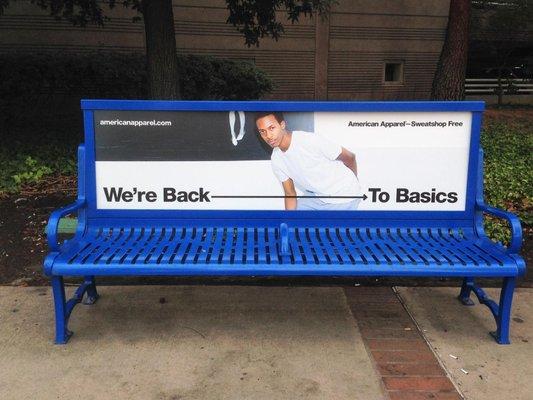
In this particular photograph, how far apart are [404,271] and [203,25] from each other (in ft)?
43.9

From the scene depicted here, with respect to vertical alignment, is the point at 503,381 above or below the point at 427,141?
below

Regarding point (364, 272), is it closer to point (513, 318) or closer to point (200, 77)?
point (513, 318)

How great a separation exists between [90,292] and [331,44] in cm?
1434

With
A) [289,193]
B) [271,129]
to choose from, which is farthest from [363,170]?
[271,129]

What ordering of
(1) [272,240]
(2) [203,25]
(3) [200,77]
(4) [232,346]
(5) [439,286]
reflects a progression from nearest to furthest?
(4) [232,346], (1) [272,240], (5) [439,286], (3) [200,77], (2) [203,25]

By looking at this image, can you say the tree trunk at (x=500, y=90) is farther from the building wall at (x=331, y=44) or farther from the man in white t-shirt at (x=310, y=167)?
the man in white t-shirt at (x=310, y=167)

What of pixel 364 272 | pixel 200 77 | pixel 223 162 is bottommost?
pixel 364 272

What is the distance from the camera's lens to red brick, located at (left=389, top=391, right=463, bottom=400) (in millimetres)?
2615

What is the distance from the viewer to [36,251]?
4523mm

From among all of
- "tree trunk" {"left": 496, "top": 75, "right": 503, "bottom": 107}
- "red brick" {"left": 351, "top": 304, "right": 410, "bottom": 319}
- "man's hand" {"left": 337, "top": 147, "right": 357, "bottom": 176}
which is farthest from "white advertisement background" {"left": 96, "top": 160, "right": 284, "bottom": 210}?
"tree trunk" {"left": 496, "top": 75, "right": 503, "bottom": 107}

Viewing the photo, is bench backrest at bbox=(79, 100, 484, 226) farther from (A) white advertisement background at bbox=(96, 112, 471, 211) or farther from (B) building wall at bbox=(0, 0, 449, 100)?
(B) building wall at bbox=(0, 0, 449, 100)

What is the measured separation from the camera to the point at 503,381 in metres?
2.77

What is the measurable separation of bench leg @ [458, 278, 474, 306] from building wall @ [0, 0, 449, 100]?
483 inches

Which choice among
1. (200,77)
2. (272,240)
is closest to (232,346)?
(272,240)
